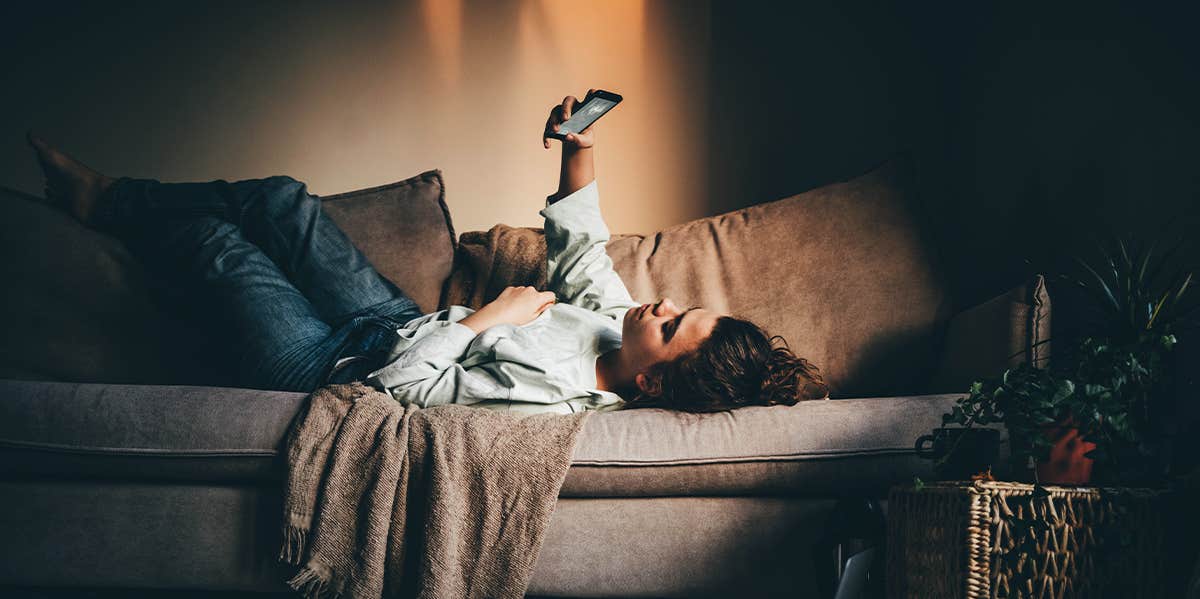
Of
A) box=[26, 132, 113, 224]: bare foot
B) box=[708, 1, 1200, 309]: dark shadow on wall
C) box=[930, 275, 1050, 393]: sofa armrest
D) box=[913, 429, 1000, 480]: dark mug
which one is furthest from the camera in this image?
box=[26, 132, 113, 224]: bare foot

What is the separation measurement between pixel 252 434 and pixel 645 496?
0.64 metres

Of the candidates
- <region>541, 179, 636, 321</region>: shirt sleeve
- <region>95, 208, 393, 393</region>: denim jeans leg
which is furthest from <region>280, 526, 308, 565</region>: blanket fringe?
<region>541, 179, 636, 321</region>: shirt sleeve

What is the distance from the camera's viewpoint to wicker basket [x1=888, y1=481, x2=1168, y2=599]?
0.94m

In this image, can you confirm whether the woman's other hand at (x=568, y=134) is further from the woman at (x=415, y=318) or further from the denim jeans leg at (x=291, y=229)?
the denim jeans leg at (x=291, y=229)

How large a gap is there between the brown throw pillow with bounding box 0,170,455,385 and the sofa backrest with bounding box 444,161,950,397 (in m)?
0.62

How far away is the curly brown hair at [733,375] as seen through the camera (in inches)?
55.9

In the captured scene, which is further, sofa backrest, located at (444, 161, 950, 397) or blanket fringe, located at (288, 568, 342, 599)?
sofa backrest, located at (444, 161, 950, 397)

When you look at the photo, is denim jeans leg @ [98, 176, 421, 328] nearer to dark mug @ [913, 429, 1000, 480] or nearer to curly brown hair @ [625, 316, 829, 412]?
curly brown hair @ [625, 316, 829, 412]

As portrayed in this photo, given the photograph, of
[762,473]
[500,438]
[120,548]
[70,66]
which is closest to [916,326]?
[762,473]

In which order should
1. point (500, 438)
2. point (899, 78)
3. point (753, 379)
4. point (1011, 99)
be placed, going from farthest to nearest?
1. point (899, 78)
2. point (1011, 99)
3. point (753, 379)
4. point (500, 438)

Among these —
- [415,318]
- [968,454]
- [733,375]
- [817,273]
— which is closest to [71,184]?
[415,318]

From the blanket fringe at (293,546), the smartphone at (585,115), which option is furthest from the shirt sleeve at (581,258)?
the blanket fringe at (293,546)

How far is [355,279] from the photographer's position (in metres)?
1.75

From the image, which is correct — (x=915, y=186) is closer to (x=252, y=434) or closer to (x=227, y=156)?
(x=252, y=434)
